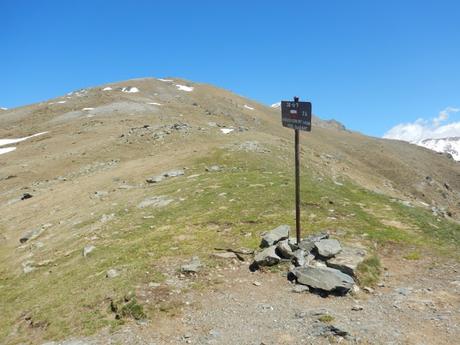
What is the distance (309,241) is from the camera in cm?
1814

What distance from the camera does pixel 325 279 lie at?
51.0 feet

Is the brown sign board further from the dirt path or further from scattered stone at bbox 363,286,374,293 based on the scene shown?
scattered stone at bbox 363,286,374,293

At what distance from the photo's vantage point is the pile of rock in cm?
1543

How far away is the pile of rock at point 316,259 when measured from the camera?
15.4m

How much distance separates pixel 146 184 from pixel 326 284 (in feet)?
82.5

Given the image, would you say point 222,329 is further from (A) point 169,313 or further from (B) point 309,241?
A: (B) point 309,241

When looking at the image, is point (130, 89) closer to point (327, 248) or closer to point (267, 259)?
point (267, 259)

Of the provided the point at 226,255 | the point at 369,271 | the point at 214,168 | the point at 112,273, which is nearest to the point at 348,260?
the point at 369,271

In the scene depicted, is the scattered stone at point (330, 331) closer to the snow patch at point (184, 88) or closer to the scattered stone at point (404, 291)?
the scattered stone at point (404, 291)

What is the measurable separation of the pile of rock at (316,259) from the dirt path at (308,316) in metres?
0.49

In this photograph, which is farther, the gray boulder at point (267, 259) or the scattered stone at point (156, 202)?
the scattered stone at point (156, 202)

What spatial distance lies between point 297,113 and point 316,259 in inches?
242

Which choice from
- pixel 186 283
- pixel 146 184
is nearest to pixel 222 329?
pixel 186 283

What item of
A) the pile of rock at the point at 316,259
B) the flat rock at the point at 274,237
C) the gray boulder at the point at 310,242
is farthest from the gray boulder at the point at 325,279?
the flat rock at the point at 274,237
